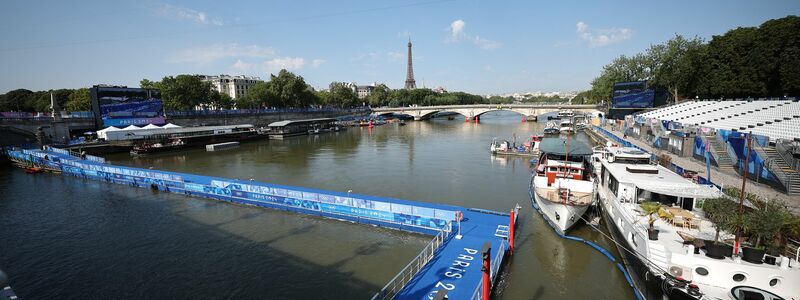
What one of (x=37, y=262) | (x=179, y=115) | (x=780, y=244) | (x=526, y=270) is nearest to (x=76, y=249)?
(x=37, y=262)

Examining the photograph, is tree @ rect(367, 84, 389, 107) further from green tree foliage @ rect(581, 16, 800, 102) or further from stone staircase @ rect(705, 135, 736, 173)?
stone staircase @ rect(705, 135, 736, 173)

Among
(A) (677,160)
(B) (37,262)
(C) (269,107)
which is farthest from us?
Result: (C) (269,107)

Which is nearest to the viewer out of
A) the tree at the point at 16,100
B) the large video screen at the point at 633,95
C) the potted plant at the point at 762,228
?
the potted plant at the point at 762,228

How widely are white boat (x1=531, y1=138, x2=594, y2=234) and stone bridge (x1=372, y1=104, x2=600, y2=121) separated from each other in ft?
267

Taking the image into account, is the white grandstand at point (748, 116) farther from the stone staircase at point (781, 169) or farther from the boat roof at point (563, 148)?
the boat roof at point (563, 148)

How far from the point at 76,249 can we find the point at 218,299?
11.1m

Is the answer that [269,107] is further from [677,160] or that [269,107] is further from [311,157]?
[677,160]

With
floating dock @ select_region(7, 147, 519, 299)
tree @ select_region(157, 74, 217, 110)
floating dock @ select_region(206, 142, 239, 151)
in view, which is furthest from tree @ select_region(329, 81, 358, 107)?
floating dock @ select_region(7, 147, 519, 299)

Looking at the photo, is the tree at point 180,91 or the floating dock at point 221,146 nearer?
the floating dock at point 221,146

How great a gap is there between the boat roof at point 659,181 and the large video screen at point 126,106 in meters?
70.7

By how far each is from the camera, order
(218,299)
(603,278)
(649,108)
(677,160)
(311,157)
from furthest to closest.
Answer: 1. (649,108)
2. (311,157)
3. (677,160)
4. (603,278)
5. (218,299)

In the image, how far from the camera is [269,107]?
10150 centimetres

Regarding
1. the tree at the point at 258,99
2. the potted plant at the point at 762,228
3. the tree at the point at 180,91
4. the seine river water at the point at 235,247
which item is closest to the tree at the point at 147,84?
the tree at the point at 180,91

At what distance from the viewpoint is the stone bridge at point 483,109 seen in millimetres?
101438
